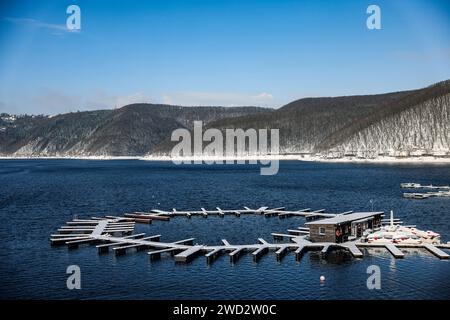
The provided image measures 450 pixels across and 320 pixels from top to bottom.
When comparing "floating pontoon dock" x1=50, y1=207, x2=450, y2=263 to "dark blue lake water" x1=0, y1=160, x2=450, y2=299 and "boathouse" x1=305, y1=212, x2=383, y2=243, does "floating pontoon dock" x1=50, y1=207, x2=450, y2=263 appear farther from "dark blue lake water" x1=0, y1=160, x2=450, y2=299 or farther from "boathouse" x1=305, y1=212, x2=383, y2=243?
"dark blue lake water" x1=0, y1=160, x2=450, y2=299

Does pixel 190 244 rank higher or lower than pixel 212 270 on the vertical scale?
higher

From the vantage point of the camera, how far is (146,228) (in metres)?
62.2

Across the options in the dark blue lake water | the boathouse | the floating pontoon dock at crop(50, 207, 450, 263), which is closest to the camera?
the dark blue lake water

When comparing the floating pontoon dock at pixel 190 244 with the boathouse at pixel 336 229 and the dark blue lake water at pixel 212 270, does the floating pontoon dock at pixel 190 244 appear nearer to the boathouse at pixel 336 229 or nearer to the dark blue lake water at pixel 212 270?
the boathouse at pixel 336 229

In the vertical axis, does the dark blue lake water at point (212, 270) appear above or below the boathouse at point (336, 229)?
below

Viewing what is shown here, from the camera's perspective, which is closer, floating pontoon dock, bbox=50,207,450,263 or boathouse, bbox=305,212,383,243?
floating pontoon dock, bbox=50,207,450,263

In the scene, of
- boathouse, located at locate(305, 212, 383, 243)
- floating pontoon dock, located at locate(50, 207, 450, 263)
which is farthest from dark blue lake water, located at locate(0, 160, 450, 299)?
boathouse, located at locate(305, 212, 383, 243)

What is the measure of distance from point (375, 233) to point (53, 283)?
29423 mm

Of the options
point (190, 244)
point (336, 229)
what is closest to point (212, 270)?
point (190, 244)

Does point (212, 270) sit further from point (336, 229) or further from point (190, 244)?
point (336, 229)

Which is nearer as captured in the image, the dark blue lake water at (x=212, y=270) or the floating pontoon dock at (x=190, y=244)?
the dark blue lake water at (x=212, y=270)

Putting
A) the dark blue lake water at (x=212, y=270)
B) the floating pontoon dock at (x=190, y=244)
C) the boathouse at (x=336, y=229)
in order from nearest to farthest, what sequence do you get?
the dark blue lake water at (x=212, y=270) < the floating pontoon dock at (x=190, y=244) < the boathouse at (x=336, y=229)

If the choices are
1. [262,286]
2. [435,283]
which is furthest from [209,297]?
[435,283]

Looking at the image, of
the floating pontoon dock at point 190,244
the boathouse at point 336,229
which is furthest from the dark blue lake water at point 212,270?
the boathouse at point 336,229
